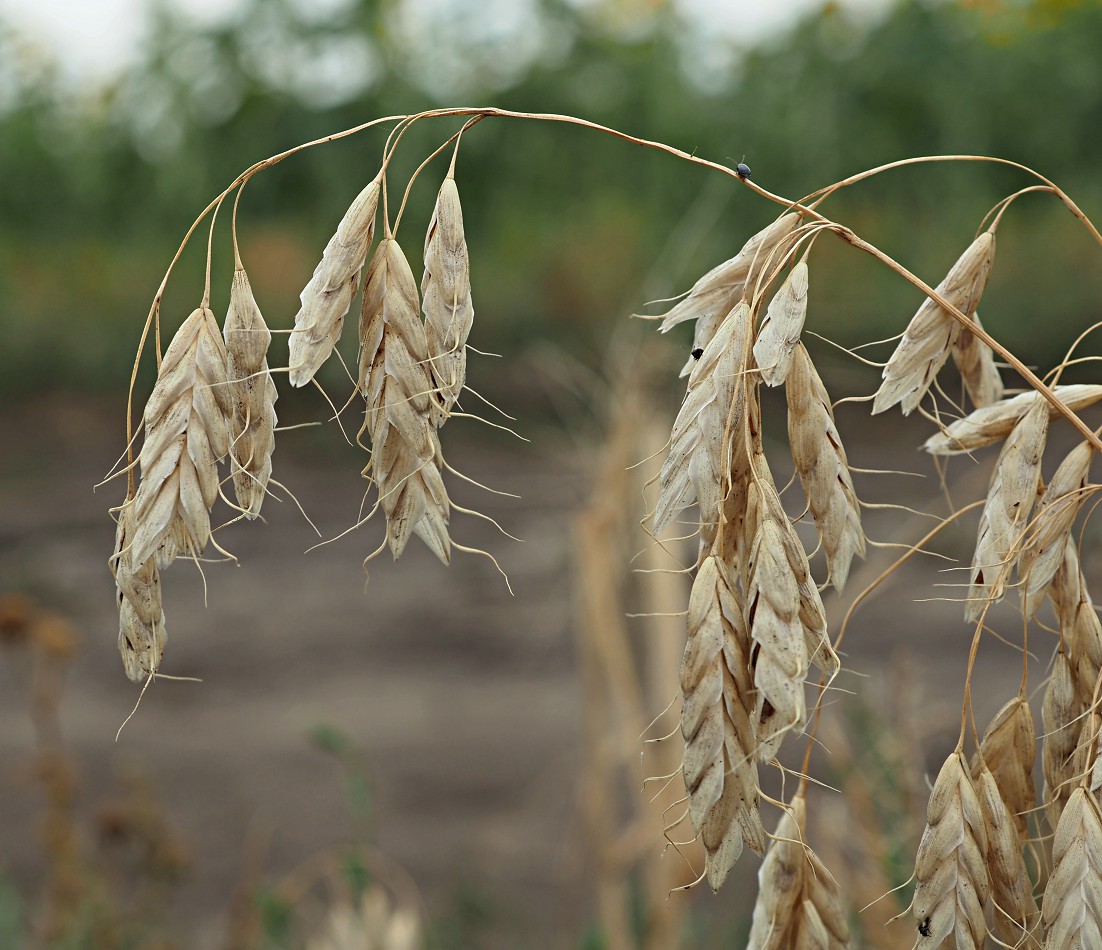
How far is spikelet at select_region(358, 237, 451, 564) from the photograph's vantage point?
1.84 feet

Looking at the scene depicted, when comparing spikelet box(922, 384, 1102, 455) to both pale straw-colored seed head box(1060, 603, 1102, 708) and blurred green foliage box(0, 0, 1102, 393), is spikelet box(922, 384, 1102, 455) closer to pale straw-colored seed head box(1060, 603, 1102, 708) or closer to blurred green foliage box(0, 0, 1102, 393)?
pale straw-colored seed head box(1060, 603, 1102, 708)

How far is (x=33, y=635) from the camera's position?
5.20ft

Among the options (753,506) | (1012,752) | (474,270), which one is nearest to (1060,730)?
(1012,752)

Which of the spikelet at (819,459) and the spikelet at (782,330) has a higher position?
the spikelet at (782,330)

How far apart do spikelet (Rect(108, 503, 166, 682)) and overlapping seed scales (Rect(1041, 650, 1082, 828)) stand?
1.50ft

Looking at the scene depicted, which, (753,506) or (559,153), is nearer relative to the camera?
(753,506)

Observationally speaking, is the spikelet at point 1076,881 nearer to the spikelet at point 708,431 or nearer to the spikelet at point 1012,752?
the spikelet at point 1012,752

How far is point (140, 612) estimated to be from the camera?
21.1 inches

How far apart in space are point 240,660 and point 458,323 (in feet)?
12.2

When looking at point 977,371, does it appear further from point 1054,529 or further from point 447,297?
point 447,297

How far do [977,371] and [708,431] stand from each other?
0.28 meters

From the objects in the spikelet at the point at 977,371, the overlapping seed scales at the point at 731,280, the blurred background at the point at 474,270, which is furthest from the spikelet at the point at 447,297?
the blurred background at the point at 474,270

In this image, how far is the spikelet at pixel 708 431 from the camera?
1.74ft

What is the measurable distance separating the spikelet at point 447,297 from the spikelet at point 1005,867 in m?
0.34
